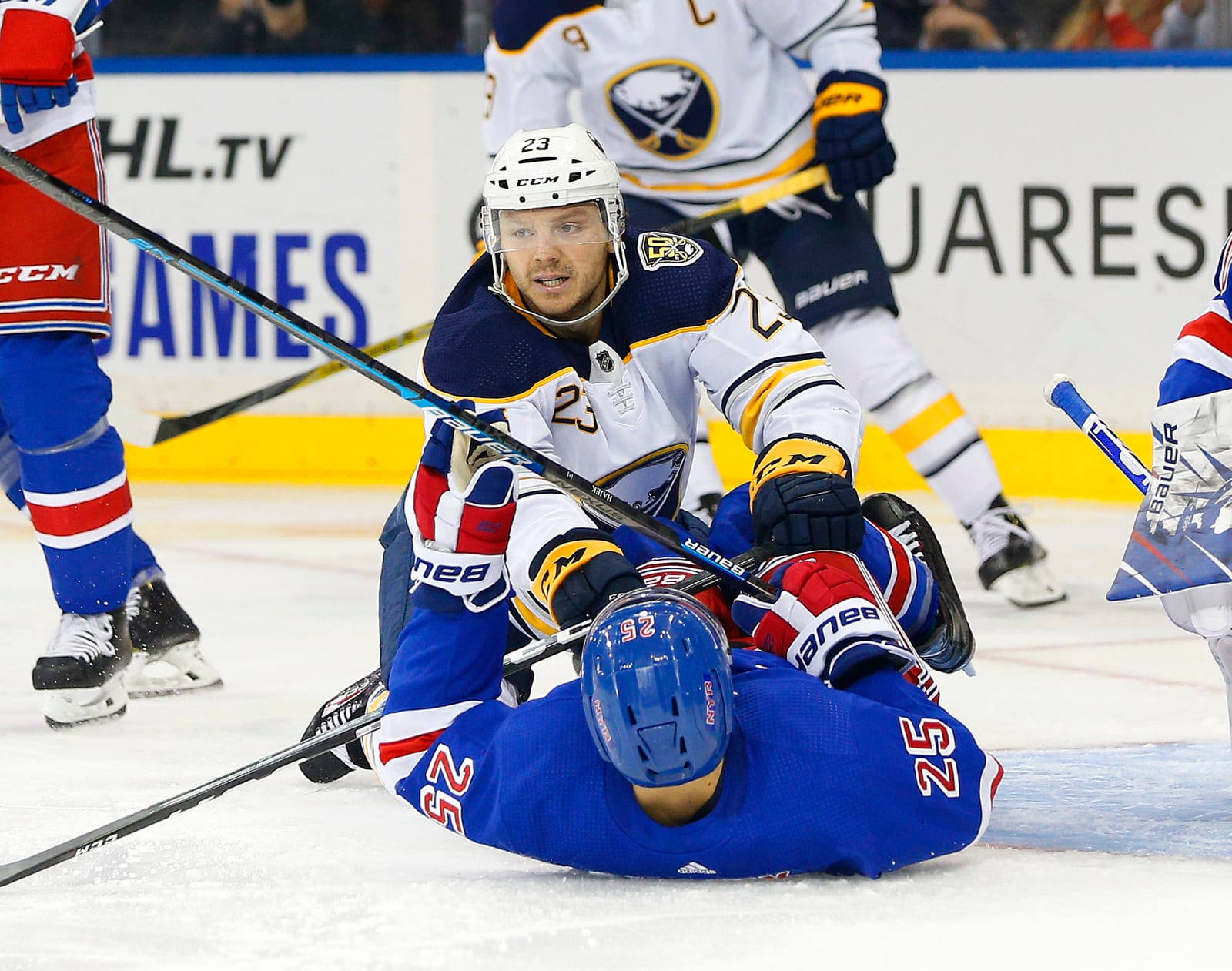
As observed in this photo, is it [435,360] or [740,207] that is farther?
[740,207]

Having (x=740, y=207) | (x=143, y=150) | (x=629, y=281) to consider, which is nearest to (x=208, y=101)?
(x=143, y=150)

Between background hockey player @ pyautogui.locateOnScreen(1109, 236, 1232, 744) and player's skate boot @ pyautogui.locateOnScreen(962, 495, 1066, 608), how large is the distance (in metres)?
1.58

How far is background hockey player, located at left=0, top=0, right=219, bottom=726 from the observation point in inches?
121

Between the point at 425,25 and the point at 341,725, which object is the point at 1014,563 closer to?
the point at 341,725

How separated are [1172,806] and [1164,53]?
3257mm

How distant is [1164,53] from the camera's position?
538 centimetres

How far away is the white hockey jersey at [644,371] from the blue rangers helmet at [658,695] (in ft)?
1.42

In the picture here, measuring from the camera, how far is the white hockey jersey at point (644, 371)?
2580 mm

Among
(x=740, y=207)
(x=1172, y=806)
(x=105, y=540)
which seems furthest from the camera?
(x=740, y=207)

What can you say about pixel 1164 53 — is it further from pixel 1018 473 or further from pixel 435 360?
pixel 435 360

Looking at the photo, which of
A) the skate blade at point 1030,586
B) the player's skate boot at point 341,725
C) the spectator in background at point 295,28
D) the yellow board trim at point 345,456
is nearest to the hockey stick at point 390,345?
the skate blade at point 1030,586

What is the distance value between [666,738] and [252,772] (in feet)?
1.79

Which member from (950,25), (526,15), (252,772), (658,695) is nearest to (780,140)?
(526,15)

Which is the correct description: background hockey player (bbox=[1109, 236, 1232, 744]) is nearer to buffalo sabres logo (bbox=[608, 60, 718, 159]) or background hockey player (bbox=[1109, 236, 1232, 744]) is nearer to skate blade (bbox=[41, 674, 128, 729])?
skate blade (bbox=[41, 674, 128, 729])
